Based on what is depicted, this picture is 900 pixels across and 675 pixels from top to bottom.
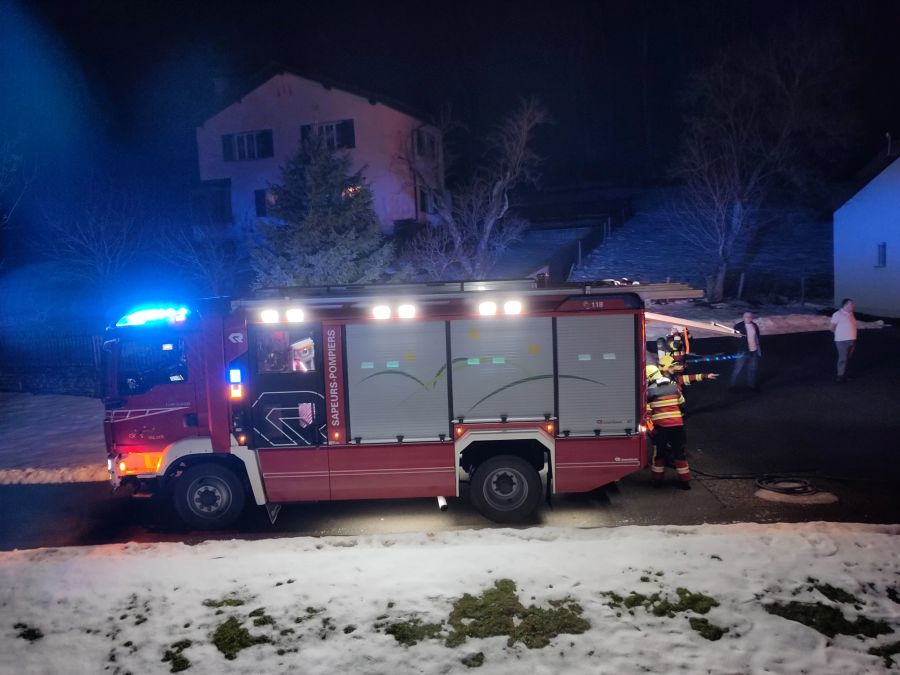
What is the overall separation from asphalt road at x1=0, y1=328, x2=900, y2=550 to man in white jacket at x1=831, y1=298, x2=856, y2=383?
1.53 metres

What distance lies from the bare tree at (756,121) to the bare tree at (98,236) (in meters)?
21.6

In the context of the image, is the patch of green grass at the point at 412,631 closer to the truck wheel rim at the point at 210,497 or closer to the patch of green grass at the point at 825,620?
the patch of green grass at the point at 825,620

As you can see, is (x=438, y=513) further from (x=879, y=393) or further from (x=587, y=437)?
(x=879, y=393)

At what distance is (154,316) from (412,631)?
15.5 feet

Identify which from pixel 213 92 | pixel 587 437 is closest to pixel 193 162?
pixel 213 92

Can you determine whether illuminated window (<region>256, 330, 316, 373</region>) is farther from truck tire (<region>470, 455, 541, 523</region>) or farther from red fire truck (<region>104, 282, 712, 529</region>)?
truck tire (<region>470, 455, 541, 523</region>)

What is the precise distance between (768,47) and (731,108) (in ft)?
13.3

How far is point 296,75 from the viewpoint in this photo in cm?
3012

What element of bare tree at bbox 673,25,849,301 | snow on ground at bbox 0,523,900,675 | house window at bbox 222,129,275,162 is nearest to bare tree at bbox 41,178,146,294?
house window at bbox 222,129,275,162

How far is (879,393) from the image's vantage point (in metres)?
13.0

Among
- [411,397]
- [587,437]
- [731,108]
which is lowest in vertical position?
[587,437]

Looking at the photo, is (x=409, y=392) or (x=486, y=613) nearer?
(x=486, y=613)

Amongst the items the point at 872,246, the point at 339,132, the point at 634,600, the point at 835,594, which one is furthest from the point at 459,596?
the point at 339,132

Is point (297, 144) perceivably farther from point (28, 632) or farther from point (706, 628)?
point (706, 628)
